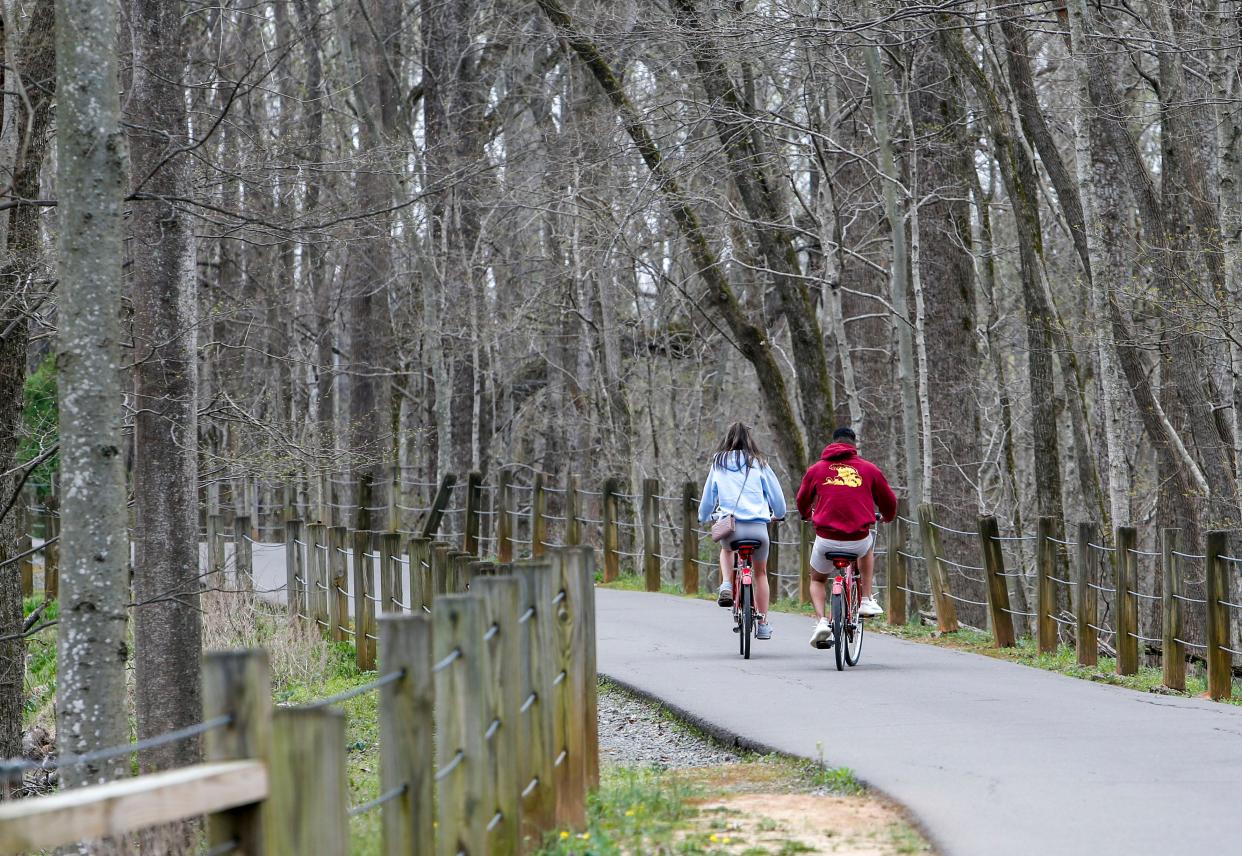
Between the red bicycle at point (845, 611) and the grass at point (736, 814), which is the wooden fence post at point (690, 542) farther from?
the grass at point (736, 814)

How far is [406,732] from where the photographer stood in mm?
4734

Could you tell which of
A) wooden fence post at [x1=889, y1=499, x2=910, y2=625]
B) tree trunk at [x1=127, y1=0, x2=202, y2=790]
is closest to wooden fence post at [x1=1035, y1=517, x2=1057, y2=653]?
wooden fence post at [x1=889, y1=499, x2=910, y2=625]

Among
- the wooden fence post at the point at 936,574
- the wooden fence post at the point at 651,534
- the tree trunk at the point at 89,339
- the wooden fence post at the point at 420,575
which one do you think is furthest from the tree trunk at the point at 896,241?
the tree trunk at the point at 89,339

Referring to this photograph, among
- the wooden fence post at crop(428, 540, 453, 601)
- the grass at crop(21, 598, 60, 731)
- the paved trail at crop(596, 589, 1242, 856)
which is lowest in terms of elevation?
the grass at crop(21, 598, 60, 731)

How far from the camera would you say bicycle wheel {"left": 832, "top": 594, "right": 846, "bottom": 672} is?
39.7 feet

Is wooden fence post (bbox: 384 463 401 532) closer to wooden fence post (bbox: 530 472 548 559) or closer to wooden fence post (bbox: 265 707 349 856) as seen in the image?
wooden fence post (bbox: 530 472 548 559)

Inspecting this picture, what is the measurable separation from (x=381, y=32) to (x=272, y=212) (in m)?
14.7

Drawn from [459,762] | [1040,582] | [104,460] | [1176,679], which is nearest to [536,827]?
[459,762]

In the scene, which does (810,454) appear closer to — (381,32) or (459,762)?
(381,32)

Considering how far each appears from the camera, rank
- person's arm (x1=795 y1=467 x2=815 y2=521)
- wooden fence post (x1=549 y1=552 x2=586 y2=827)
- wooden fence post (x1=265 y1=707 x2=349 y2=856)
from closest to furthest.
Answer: wooden fence post (x1=265 y1=707 x2=349 y2=856) → wooden fence post (x1=549 y1=552 x2=586 y2=827) → person's arm (x1=795 y1=467 x2=815 y2=521)

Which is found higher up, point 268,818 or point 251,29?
point 251,29

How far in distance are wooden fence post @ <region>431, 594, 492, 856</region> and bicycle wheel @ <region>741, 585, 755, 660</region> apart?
7.62 meters

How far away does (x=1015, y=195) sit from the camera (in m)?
21.0

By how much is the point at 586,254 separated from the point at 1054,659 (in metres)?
16.9
